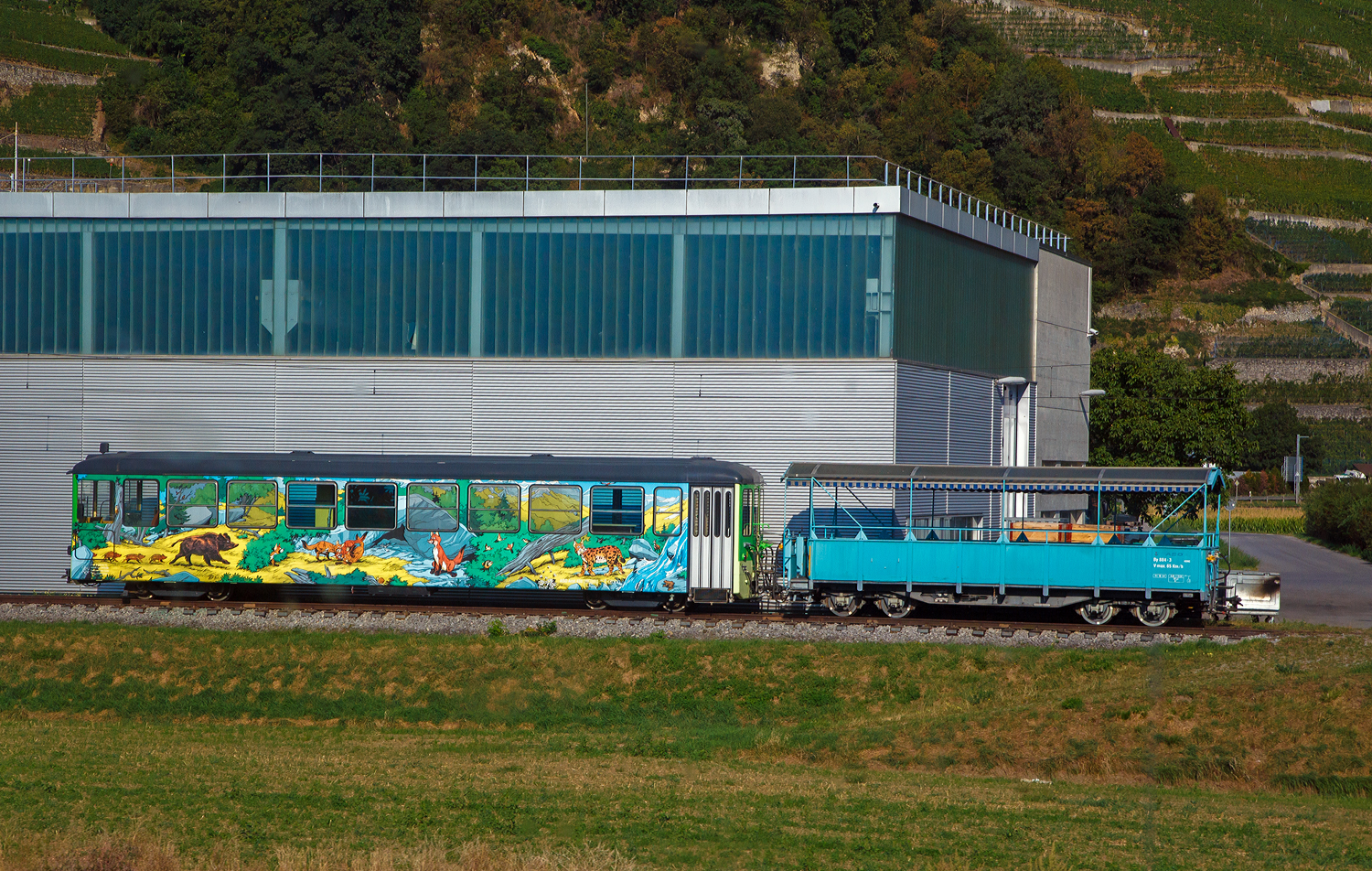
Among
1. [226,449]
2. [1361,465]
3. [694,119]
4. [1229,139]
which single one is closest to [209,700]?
[226,449]

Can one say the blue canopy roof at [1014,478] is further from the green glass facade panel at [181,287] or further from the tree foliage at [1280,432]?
the tree foliage at [1280,432]

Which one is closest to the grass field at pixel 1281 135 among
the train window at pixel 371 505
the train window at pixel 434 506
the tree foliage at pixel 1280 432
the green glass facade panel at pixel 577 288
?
the tree foliage at pixel 1280 432

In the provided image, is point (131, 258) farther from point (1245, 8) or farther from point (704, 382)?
point (1245, 8)

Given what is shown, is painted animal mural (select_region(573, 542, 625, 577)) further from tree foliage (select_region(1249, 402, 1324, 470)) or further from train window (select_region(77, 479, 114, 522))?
tree foliage (select_region(1249, 402, 1324, 470))

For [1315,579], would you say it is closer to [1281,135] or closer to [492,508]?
[492,508]

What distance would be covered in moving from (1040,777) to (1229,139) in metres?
147

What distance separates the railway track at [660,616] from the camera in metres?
25.9

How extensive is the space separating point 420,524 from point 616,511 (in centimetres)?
428

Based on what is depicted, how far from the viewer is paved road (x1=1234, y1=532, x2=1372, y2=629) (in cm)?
4078

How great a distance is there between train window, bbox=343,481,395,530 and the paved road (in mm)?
24347

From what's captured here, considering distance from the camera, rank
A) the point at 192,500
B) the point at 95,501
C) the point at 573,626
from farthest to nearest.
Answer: the point at 95,501 < the point at 192,500 < the point at 573,626

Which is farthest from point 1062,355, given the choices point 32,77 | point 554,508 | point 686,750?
point 32,77

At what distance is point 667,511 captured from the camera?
28.1 m

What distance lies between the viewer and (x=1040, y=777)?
64.8 feet
